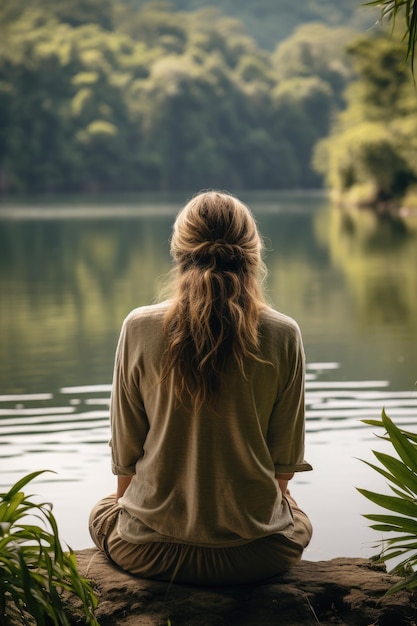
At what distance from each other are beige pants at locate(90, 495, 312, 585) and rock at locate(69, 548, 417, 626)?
21mm

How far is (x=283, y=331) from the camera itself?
95.9 inches

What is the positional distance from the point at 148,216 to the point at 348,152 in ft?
32.7

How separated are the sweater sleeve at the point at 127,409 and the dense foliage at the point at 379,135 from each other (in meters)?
33.7

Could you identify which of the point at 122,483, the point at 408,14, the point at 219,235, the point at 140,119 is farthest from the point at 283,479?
the point at 140,119

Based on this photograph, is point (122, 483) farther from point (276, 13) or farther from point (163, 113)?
point (276, 13)

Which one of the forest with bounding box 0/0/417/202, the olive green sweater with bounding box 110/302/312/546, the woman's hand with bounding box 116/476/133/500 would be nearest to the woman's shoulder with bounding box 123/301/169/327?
the olive green sweater with bounding box 110/302/312/546

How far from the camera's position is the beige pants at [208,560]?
7.91 ft

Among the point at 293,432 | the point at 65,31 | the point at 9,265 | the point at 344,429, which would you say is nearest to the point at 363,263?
the point at 9,265

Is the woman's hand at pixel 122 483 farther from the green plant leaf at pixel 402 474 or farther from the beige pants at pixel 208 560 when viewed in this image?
the green plant leaf at pixel 402 474

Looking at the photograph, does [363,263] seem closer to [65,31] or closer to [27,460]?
[27,460]

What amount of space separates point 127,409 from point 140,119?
74.9 metres

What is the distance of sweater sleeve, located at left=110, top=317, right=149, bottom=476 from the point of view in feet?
8.04

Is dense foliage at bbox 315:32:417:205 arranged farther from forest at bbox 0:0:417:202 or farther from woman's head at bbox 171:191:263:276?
woman's head at bbox 171:191:263:276

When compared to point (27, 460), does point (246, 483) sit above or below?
above
